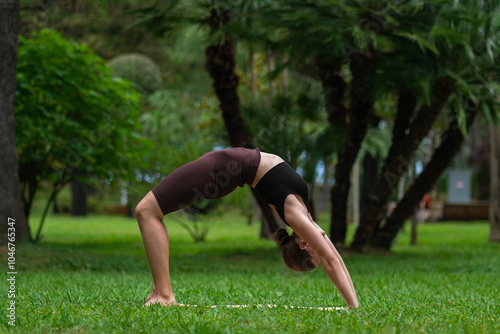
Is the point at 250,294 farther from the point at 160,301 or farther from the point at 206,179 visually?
the point at 206,179

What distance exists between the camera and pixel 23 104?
12.0 m

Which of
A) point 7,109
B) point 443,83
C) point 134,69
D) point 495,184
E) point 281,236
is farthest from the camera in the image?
A: point 134,69

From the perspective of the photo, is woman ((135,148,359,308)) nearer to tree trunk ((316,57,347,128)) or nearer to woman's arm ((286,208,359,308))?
woman's arm ((286,208,359,308))

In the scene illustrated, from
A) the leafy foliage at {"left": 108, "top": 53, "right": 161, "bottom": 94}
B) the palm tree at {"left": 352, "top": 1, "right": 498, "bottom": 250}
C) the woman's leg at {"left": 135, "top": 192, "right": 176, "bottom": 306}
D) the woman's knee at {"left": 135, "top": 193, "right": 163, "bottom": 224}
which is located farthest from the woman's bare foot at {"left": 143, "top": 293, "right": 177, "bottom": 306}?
the leafy foliage at {"left": 108, "top": 53, "right": 161, "bottom": 94}

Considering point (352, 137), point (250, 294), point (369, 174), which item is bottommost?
point (369, 174)

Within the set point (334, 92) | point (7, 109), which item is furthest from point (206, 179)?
point (334, 92)

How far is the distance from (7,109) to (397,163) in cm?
689

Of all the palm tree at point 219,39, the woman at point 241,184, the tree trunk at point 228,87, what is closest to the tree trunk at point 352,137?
the palm tree at point 219,39

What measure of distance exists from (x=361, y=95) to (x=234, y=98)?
230cm

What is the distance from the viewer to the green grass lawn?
4.29m

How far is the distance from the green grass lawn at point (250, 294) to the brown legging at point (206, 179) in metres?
0.82

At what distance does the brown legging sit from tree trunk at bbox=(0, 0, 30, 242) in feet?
20.3

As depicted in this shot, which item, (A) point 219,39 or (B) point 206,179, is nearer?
(B) point 206,179

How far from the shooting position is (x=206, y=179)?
470 centimetres
